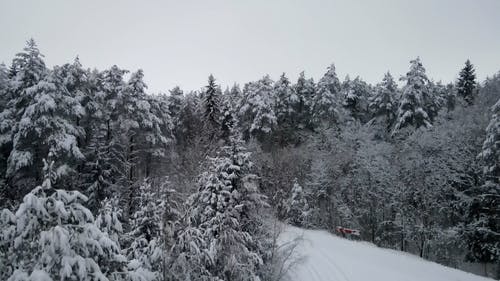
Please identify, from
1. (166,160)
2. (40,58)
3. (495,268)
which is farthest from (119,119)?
(495,268)

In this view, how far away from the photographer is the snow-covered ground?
53.4 ft

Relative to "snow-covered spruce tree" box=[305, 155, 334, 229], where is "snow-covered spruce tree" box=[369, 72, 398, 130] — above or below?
above

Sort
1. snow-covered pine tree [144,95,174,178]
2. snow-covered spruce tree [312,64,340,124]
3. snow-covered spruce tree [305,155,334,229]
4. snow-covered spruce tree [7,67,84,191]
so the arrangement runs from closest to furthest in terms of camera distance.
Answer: snow-covered spruce tree [7,67,84,191]
snow-covered pine tree [144,95,174,178]
snow-covered spruce tree [305,155,334,229]
snow-covered spruce tree [312,64,340,124]

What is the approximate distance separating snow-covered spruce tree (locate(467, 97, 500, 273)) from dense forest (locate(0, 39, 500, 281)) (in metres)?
0.13

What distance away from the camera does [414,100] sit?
122 feet

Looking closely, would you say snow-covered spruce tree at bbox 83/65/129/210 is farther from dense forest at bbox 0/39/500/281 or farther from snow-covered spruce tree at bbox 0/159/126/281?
snow-covered spruce tree at bbox 0/159/126/281

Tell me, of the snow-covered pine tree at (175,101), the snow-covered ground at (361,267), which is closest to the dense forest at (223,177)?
the snow-covered ground at (361,267)

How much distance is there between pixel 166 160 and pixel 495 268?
3148cm

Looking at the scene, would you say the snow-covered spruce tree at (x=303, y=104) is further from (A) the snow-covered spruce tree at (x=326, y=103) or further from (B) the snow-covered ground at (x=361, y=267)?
(B) the snow-covered ground at (x=361, y=267)

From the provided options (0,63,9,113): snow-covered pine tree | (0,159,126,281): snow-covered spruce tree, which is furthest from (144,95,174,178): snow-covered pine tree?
(0,159,126,281): snow-covered spruce tree

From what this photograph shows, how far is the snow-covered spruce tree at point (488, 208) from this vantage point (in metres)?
21.5

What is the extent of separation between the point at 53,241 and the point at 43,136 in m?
18.5

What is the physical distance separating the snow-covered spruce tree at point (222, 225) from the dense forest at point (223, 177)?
0.24 ft

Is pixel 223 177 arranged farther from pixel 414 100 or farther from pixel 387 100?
pixel 387 100
